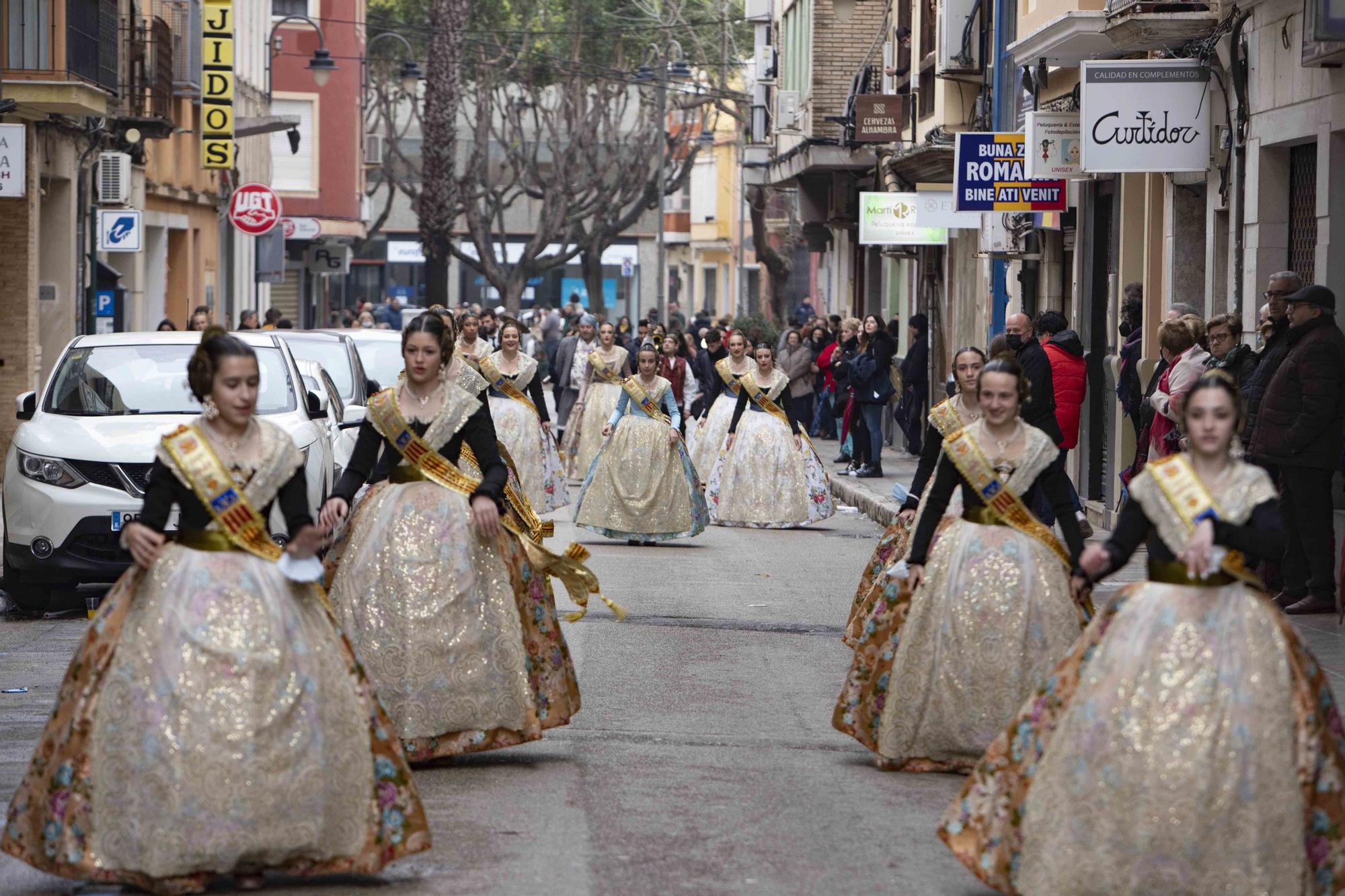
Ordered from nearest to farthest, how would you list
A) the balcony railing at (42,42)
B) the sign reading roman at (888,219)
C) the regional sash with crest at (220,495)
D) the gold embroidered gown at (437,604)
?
the regional sash with crest at (220,495), the gold embroidered gown at (437,604), the balcony railing at (42,42), the sign reading roman at (888,219)

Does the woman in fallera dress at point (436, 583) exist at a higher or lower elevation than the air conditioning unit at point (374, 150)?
lower

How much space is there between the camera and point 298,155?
5809 centimetres

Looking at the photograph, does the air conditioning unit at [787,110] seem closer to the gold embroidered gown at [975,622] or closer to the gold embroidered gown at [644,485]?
the gold embroidered gown at [644,485]

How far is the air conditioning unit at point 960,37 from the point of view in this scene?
86.5 ft

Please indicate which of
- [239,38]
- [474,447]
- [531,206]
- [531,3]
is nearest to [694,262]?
[531,206]

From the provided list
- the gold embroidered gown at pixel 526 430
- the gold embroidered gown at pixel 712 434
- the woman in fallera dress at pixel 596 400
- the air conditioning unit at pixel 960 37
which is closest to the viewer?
the gold embroidered gown at pixel 526 430

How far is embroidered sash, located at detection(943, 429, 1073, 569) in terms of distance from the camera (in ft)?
25.6

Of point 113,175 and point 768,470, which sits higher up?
point 113,175

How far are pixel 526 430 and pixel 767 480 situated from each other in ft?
7.95

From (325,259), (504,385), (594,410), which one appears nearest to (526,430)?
(504,385)

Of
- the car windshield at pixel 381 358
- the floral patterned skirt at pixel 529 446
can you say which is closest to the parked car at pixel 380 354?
the car windshield at pixel 381 358

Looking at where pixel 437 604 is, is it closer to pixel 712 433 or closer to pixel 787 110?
pixel 712 433

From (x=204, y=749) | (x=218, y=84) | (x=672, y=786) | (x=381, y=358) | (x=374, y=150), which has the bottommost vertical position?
(x=672, y=786)

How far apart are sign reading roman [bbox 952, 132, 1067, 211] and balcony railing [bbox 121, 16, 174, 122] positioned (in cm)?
1285
